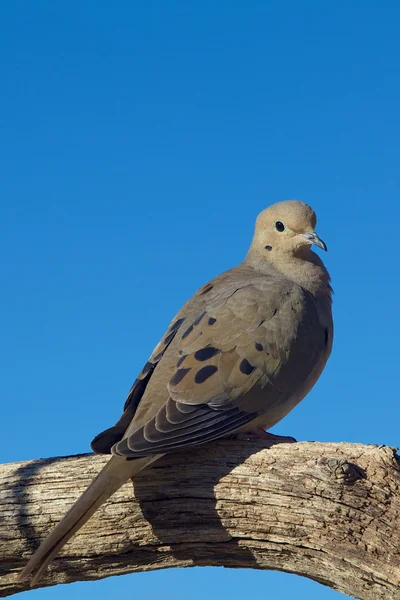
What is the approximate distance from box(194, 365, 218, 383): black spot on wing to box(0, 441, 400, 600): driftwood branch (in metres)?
0.39

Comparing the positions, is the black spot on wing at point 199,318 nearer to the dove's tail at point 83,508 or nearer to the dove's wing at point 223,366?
the dove's wing at point 223,366

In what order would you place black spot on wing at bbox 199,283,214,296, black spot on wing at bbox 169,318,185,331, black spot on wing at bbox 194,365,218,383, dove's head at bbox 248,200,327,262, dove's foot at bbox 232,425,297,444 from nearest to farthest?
black spot on wing at bbox 194,365,218,383 < dove's foot at bbox 232,425,297,444 < black spot on wing at bbox 169,318,185,331 < black spot on wing at bbox 199,283,214,296 < dove's head at bbox 248,200,327,262

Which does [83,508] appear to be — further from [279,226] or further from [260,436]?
[279,226]

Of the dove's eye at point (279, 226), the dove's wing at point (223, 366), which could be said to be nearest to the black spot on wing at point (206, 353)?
the dove's wing at point (223, 366)

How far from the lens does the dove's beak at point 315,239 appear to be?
543 centimetres

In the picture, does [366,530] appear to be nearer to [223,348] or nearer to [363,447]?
[363,447]

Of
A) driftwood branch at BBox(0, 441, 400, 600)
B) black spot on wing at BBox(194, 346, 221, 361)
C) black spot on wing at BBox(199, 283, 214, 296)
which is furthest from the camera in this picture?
black spot on wing at BBox(199, 283, 214, 296)

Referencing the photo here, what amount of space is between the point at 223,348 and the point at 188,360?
0.68ft

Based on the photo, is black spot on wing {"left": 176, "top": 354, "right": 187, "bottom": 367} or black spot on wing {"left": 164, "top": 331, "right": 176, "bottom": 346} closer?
black spot on wing {"left": 176, "top": 354, "right": 187, "bottom": 367}

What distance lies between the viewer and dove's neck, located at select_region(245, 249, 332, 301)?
5527 millimetres

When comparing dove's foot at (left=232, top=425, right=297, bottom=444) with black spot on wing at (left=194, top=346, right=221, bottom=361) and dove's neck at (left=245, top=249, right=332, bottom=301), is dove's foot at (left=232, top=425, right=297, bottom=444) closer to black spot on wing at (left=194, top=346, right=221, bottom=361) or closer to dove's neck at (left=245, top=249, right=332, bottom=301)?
black spot on wing at (left=194, top=346, right=221, bottom=361)

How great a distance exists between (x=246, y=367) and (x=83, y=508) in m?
1.18

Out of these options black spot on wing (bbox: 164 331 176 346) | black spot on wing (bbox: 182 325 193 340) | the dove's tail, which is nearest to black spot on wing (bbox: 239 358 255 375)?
black spot on wing (bbox: 182 325 193 340)

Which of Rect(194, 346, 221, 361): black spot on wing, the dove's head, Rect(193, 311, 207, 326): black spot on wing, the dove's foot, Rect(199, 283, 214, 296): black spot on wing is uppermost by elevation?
the dove's head
